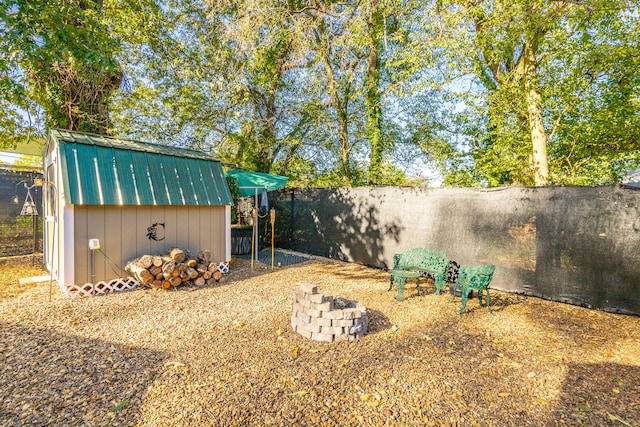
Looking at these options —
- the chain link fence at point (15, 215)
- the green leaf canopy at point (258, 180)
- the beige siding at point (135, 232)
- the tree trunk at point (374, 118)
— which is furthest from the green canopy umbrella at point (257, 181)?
the chain link fence at point (15, 215)

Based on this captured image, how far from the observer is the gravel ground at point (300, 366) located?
6.54ft

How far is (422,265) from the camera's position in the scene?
4867 millimetres

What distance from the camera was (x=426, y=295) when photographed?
15.3ft

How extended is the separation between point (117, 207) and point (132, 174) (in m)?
0.58

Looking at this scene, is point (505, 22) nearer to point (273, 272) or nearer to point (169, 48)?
point (273, 272)

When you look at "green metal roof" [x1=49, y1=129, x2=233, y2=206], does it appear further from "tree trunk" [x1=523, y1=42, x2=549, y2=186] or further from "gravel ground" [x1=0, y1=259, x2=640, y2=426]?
"tree trunk" [x1=523, y1=42, x2=549, y2=186]

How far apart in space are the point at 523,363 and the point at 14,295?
6.26m

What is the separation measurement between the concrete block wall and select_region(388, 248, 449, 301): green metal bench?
1465 millimetres

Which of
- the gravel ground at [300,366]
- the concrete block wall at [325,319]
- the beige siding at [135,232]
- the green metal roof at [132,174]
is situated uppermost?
the green metal roof at [132,174]

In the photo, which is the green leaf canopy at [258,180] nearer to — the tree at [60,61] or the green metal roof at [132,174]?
the green metal roof at [132,174]

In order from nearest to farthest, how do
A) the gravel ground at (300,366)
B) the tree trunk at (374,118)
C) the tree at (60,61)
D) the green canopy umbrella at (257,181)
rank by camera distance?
the gravel ground at (300,366)
the tree at (60,61)
the green canopy umbrella at (257,181)
the tree trunk at (374,118)

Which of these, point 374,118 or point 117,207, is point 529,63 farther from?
point 117,207

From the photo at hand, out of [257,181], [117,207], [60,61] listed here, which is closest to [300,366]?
[117,207]

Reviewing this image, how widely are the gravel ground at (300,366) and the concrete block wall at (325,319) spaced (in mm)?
109
